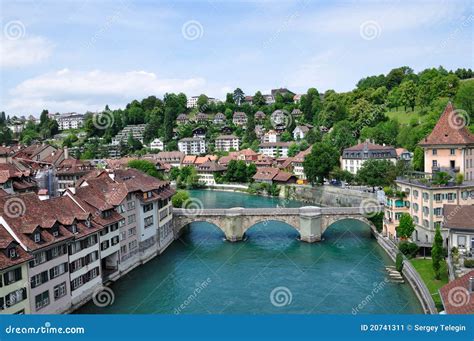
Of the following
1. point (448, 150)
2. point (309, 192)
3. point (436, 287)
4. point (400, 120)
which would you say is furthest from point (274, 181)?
point (436, 287)

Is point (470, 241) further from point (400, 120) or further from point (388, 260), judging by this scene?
point (400, 120)

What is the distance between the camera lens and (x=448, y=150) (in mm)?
50344

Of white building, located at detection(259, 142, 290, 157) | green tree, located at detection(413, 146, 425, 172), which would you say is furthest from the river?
white building, located at detection(259, 142, 290, 157)

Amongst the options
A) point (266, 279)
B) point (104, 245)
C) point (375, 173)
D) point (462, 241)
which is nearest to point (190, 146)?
point (375, 173)

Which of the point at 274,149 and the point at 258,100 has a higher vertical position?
the point at 258,100

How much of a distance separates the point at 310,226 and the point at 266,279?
549 inches

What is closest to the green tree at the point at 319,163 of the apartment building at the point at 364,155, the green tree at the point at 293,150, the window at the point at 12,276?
the apartment building at the point at 364,155

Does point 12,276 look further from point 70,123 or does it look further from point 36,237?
point 70,123

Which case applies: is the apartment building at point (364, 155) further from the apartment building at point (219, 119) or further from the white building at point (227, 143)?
the apartment building at point (219, 119)

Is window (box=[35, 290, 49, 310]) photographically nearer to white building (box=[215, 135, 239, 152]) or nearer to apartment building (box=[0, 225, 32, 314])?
apartment building (box=[0, 225, 32, 314])

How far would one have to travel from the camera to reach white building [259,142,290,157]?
125 m

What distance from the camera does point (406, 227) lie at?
46.0 metres

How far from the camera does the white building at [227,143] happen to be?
144 m

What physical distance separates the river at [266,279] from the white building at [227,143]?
86345 mm
